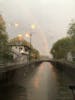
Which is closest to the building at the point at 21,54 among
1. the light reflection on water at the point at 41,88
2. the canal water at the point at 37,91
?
the light reflection on water at the point at 41,88

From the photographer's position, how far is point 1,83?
41062mm

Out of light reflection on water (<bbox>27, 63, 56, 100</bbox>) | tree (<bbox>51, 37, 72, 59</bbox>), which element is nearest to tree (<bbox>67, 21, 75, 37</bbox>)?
tree (<bbox>51, 37, 72, 59</bbox>)

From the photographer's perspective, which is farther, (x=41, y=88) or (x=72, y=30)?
(x=72, y=30)

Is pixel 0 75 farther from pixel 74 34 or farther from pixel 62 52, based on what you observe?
pixel 62 52

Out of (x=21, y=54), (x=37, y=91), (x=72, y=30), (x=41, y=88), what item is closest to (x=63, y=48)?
(x=21, y=54)

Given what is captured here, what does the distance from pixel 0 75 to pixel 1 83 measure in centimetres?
161

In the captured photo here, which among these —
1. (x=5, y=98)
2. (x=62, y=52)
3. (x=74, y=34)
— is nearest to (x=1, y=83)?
(x=5, y=98)

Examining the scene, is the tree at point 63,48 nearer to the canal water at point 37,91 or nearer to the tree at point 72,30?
the tree at point 72,30

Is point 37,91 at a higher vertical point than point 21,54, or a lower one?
lower

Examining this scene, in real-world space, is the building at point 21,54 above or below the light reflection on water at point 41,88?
above

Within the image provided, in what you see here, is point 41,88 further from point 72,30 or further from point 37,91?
point 72,30

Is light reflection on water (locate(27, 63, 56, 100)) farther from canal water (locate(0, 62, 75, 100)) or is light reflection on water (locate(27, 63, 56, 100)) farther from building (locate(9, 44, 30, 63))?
building (locate(9, 44, 30, 63))

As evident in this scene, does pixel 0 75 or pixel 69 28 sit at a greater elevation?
pixel 69 28

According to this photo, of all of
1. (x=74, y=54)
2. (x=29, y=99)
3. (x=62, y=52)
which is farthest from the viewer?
(x=62, y=52)
